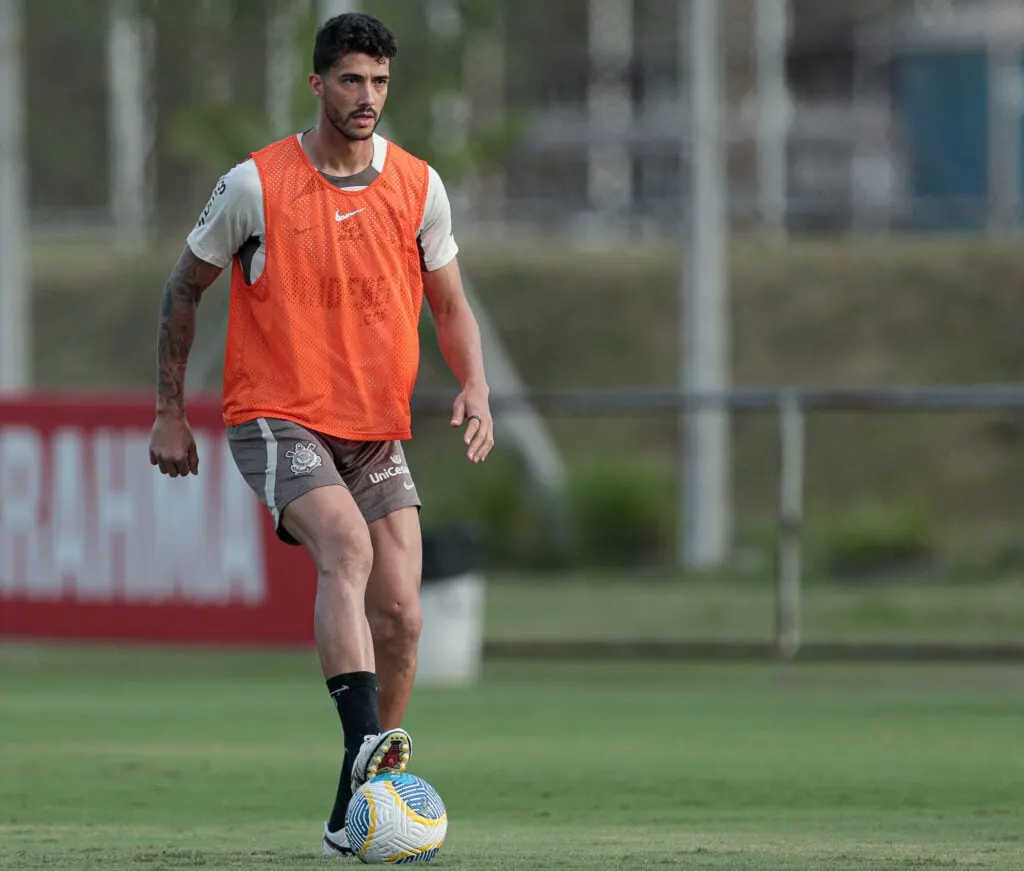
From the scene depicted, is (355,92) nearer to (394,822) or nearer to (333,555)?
(333,555)

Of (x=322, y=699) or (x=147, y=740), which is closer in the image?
(x=147, y=740)

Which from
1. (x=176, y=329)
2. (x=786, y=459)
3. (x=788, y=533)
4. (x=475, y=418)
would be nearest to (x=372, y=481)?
(x=475, y=418)

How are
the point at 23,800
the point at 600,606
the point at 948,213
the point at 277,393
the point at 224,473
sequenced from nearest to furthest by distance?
the point at 277,393, the point at 23,800, the point at 224,473, the point at 600,606, the point at 948,213

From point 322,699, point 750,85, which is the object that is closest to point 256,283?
point 322,699

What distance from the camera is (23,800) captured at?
24.7 ft

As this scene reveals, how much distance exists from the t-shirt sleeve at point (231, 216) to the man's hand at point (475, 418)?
2.46 feet

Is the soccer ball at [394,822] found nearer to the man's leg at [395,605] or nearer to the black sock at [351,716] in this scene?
the black sock at [351,716]

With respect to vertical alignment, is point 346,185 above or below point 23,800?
above

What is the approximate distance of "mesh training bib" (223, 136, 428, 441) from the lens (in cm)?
618

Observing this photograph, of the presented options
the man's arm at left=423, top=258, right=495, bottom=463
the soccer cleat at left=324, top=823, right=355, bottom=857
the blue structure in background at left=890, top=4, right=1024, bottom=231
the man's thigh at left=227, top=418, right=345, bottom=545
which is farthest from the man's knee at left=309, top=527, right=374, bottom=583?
the blue structure in background at left=890, top=4, right=1024, bottom=231

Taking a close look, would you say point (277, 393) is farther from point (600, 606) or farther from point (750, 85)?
point (750, 85)

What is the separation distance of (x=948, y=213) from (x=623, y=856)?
3929 centimetres

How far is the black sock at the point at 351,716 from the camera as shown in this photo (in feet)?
19.4

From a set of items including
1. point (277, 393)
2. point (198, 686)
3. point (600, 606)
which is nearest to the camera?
point (277, 393)
